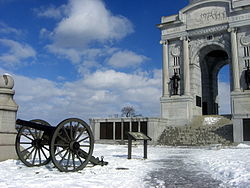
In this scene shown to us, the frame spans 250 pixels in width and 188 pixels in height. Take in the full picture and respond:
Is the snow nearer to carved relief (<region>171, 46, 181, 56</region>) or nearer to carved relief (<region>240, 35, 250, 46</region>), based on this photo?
carved relief (<region>240, 35, 250, 46</region>)

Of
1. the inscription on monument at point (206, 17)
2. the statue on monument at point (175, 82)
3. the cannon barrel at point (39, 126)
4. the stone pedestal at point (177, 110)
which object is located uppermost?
the inscription on monument at point (206, 17)

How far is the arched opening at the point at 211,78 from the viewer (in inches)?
1597

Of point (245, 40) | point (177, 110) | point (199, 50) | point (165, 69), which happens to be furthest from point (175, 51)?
point (245, 40)

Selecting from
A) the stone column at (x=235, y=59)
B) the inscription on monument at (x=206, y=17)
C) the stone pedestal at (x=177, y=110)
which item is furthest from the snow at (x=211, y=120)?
the inscription on monument at (x=206, y=17)

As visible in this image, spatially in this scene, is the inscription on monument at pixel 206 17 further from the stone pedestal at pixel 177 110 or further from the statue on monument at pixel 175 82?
the stone pedestal at pixel 177 110

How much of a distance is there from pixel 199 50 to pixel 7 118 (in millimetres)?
29472

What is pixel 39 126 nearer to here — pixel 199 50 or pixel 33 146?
pixel 33 146

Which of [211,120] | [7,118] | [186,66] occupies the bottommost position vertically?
[7,118]

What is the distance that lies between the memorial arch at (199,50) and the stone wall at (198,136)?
3.43 m

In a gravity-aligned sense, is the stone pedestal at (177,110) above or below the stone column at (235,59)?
below

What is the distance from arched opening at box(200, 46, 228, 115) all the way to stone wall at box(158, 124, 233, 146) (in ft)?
35.0

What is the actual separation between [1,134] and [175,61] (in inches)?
1140

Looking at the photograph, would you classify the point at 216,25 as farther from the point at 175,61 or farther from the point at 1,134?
the point at 1,134

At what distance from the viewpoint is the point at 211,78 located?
4244 centimetres
